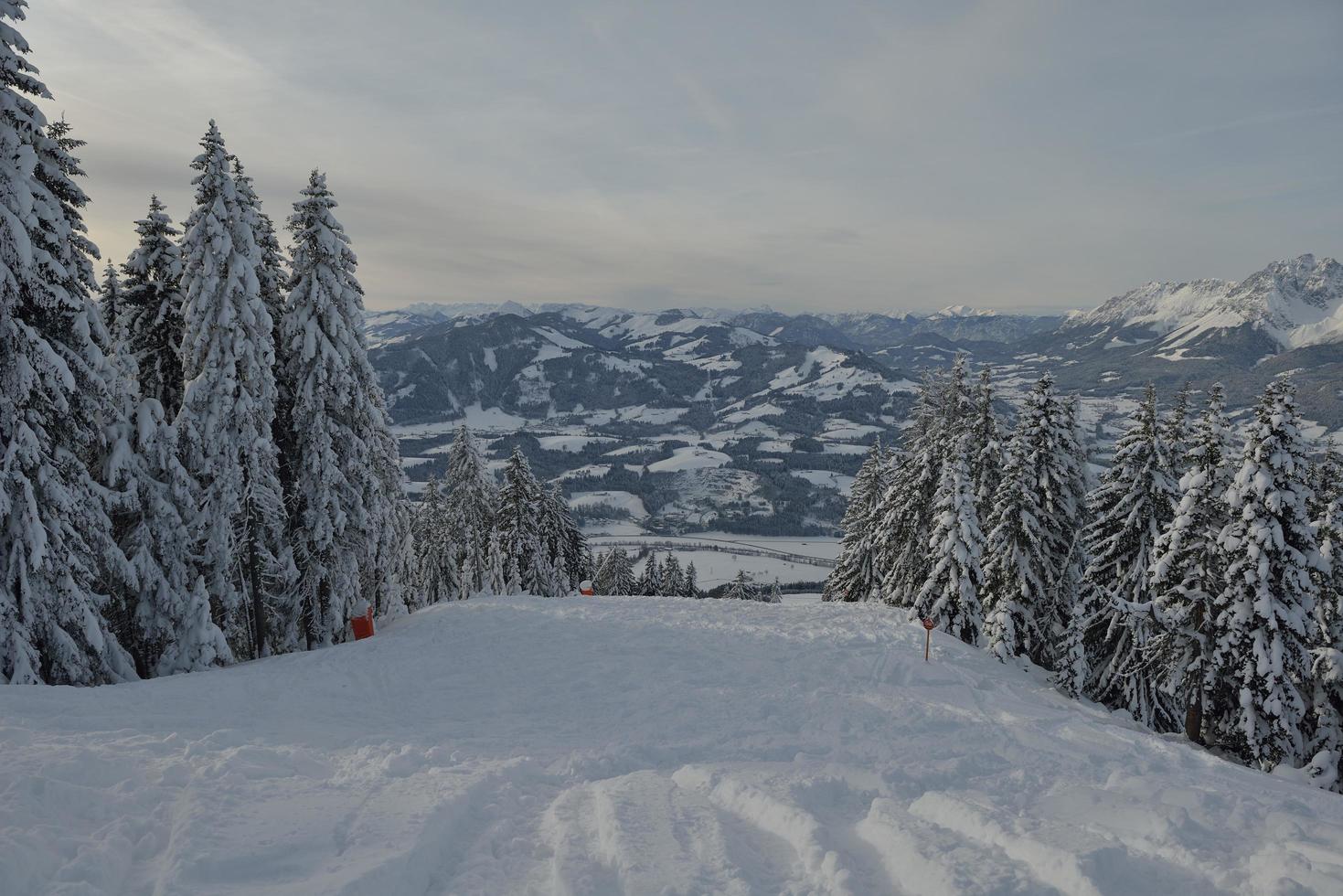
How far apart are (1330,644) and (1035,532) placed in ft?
25.5

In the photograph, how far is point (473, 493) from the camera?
4128 centimetres

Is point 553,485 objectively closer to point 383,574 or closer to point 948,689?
point 383,574

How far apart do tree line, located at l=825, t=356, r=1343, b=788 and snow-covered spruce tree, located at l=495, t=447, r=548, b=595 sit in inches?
782

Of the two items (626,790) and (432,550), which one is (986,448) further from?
(432,550)

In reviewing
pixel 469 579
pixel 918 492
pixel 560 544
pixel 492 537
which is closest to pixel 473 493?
pixel 492 537

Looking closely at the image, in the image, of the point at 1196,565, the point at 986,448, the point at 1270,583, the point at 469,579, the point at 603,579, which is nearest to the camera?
the point at 1270,583

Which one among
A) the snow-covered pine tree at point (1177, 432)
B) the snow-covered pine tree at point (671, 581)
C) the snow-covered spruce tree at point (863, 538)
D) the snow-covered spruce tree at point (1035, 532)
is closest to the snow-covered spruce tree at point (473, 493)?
the snow-covered pine tree at point (671, 581)

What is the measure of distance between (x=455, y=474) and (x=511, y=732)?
30.7 metres

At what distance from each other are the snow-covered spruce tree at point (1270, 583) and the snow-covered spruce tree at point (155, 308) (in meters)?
28.6

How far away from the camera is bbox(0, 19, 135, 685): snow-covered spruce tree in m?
13.8

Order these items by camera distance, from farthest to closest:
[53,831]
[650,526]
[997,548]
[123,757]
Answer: [650,526] → [997,548] → [123,757] → [53,831]

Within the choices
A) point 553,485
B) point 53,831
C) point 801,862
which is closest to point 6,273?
point 53,831

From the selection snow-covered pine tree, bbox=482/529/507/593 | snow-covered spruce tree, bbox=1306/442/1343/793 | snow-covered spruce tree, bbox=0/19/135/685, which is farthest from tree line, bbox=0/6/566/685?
snow-covered spruce tree, bbox=1306/442/1343/793

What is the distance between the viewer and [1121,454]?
2144 centimetres
